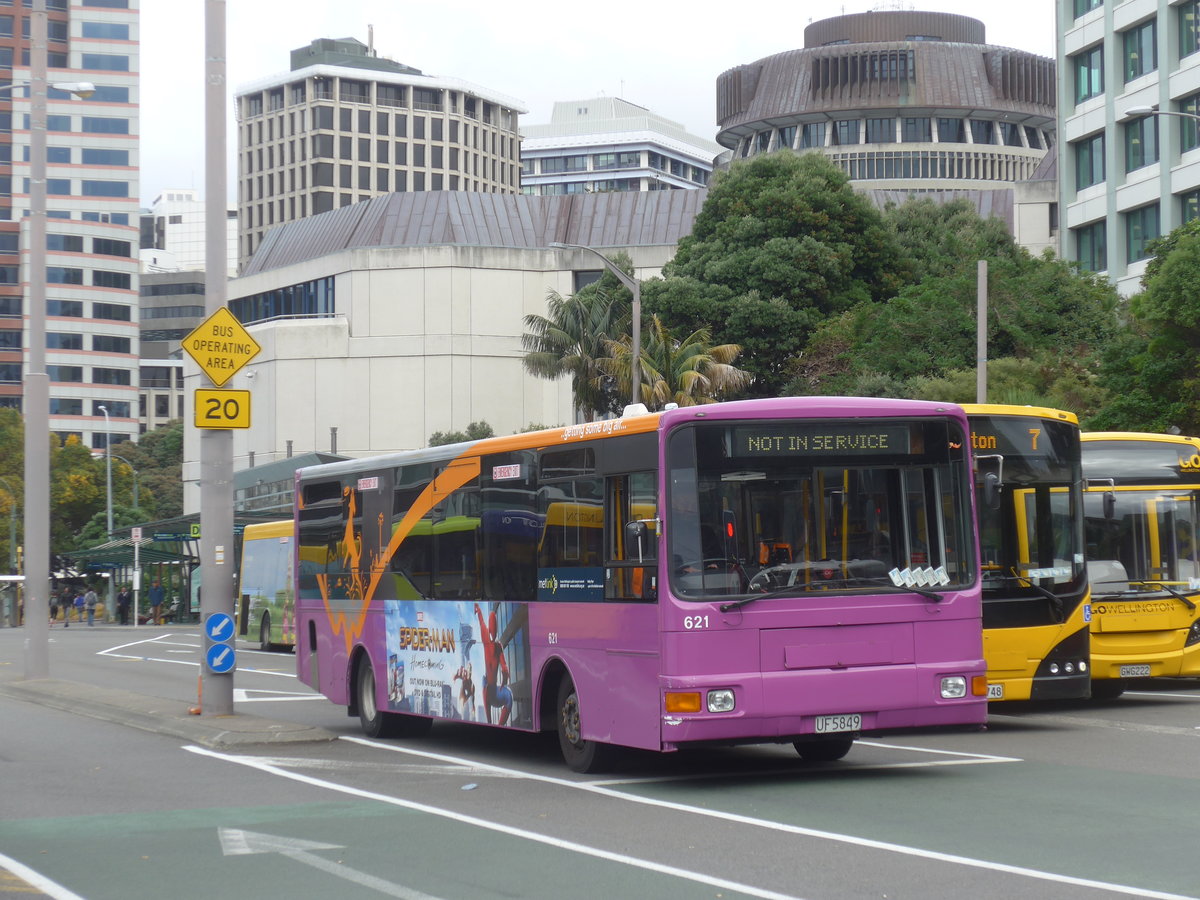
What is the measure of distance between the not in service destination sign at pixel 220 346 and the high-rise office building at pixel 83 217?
399ft

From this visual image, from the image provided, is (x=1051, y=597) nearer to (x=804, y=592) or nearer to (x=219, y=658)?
(x=804, y=592)

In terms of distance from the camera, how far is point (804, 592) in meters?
12.1

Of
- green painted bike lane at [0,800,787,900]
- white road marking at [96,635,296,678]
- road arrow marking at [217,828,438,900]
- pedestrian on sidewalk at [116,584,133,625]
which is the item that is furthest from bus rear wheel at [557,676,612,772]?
pedestrian on sidewalk at [116,584,133,625]

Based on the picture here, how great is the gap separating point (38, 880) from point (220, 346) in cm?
938

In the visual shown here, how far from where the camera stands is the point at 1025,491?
55.0 feet

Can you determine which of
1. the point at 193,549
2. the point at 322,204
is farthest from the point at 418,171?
the point at 193,549

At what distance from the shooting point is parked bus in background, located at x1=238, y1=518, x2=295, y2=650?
3825 cm

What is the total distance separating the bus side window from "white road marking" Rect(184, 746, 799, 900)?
2.17m

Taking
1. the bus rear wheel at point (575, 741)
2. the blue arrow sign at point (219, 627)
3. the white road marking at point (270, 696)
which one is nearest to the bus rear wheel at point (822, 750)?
the bus rear wheel at point (575, 741)

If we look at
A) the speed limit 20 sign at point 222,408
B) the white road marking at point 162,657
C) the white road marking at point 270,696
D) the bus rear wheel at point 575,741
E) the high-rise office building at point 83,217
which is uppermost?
the high-rise office building at point 83,217

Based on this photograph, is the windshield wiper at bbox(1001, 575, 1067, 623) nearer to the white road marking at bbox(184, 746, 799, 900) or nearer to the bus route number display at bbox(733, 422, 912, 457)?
the bus route number display at bbox(733, 422, 912, 457)

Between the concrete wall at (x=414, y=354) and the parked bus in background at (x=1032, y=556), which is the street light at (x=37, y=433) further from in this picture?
the concrete wall at (x=414, y=354)

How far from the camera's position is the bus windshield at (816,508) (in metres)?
11.9

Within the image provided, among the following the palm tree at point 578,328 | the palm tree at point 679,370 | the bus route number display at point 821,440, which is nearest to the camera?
the bus route number display at point 821,440
